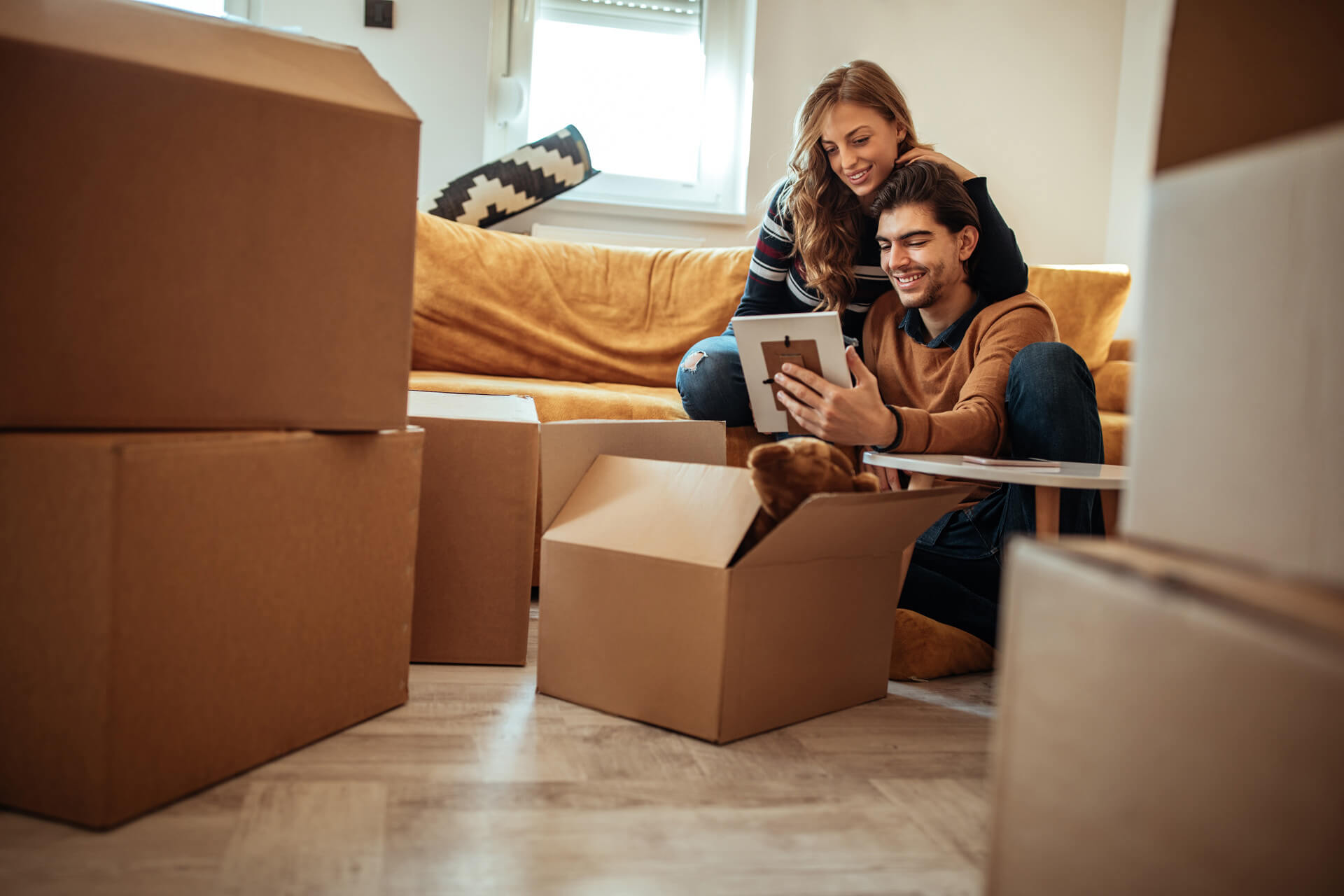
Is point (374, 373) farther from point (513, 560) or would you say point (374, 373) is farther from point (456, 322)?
point (456, 322)

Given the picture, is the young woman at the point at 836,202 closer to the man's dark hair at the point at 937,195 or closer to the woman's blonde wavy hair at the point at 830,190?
the woman's blonde wavy hair at the point at 830,190

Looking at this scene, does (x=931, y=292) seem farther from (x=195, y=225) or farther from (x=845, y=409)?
(x=195, y=225)

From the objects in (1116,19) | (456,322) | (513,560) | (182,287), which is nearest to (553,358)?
(456,322)

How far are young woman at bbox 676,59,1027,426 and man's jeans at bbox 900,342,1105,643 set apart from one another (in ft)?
1.37

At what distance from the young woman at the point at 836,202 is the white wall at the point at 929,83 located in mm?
1094

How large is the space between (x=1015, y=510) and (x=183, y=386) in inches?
40.7

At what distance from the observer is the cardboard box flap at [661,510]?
92cm

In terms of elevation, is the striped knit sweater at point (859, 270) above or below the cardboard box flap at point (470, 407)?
above

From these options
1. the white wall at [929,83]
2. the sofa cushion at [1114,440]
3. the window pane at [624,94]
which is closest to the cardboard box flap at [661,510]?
the sofa cushion at [1114,440]

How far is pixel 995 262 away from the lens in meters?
1.49

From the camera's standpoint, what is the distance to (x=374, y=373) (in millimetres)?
864

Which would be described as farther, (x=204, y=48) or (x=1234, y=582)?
(x=204, y=48)

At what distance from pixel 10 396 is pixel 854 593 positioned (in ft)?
2.70

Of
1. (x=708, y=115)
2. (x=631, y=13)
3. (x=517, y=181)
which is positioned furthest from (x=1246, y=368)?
(x=631, y=13)
